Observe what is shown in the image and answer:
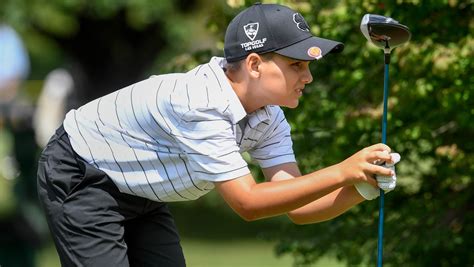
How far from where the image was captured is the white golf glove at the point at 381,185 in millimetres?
4563

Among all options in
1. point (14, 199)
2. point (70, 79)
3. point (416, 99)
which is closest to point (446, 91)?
point (416, 99)

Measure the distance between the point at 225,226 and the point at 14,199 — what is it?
7.14 meters

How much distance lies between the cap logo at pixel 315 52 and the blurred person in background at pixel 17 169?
5705mm

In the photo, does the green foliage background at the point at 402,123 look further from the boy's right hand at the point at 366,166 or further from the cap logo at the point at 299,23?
the boy's right hand at the point at 366,166

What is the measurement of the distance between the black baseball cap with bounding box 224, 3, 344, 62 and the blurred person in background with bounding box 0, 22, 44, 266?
5.53 metres

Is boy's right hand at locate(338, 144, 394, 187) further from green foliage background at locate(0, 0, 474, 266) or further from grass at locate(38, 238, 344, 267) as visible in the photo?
grass at locate(38, 238, 344, 267)

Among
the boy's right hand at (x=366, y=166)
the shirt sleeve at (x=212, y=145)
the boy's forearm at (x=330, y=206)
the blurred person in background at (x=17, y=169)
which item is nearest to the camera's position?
the boy's right hand at (x=366, y=166)

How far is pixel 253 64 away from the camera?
4.83 metres

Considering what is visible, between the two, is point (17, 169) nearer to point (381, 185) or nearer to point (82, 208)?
point (82, 208)

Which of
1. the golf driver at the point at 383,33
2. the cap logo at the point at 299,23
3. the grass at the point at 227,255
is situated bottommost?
the grass at the point at 227,255

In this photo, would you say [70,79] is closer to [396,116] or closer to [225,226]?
[225,226]

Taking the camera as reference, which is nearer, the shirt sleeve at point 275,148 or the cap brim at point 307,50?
the cap brim at point 307,50

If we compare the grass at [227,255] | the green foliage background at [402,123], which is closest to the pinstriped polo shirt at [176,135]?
the green foliage background at [402,123]

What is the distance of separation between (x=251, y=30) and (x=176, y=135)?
0.52 meters
